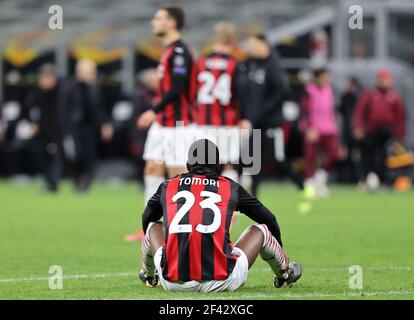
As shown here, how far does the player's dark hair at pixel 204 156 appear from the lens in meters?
9.02

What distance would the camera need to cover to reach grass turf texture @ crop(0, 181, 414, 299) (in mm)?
9367

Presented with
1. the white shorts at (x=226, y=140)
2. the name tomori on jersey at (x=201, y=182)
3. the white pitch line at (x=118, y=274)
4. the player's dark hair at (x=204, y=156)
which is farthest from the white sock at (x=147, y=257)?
the white shorts at (x=226, y=140)

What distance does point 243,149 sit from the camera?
1842 centimetres

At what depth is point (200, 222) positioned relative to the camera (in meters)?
8.88

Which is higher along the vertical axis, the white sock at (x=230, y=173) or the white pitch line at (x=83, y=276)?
the white sock at (x=230, y=173)

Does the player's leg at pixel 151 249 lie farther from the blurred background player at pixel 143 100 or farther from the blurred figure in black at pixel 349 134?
the blurred figure in black at pixel 349 134

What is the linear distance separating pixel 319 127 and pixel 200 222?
13895 mm

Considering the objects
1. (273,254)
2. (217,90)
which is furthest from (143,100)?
(273,254)

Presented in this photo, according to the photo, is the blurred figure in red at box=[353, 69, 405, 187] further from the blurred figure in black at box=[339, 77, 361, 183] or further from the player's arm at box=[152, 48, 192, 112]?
the player's arm at box=[152, 48, 192, 112]

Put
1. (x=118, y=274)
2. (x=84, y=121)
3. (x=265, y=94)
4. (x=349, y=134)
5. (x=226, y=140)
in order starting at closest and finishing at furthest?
(x=118, y=274) → (x=226, y=140) → (x=265, y=94) → (x=84, y=121) → (x=349, y=134)

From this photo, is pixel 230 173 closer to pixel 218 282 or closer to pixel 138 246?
A: pixel 138 246

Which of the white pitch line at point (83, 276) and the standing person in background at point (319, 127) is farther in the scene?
Answer: the standing person in background at point (319, 127)

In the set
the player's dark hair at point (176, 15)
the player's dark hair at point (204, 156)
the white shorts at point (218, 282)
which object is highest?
the player's dark hair at point (176, 15)

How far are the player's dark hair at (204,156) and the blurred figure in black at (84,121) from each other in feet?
47.6
